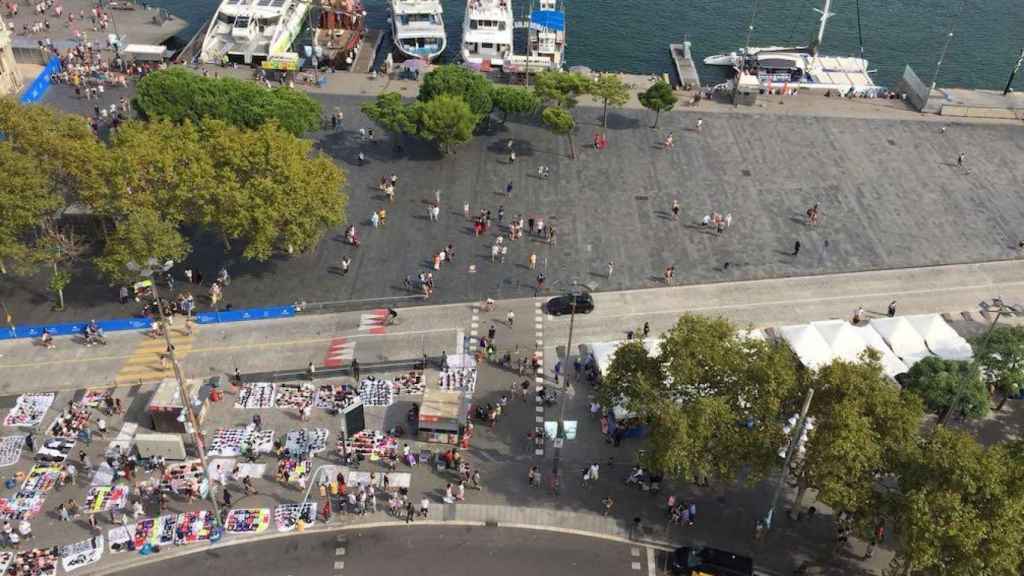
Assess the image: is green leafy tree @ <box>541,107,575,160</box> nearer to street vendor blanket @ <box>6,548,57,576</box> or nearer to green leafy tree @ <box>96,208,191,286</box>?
green leafy tree @ <box>96,208,191,286</box>

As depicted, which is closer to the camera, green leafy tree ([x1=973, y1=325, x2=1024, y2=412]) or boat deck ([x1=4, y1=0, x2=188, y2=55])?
green leafy tree ([x1=973, y1=325, x2=1024, y2=412])

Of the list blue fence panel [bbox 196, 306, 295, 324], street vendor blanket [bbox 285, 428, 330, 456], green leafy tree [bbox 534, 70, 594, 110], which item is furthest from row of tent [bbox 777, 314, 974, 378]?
blue fence panel [bbox 196, 306, 295, 324]

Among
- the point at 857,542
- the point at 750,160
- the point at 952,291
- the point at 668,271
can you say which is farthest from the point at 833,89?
the point at 857,542

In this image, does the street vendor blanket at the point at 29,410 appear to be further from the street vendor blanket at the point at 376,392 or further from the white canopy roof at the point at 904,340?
the white canopy roof at the point at 904,340

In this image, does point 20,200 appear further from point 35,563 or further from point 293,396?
point 35,563

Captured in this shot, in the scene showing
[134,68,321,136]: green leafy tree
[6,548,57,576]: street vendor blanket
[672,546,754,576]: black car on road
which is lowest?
[6,548,57,576]: street vendor blanket

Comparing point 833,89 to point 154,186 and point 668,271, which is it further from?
point 154,186

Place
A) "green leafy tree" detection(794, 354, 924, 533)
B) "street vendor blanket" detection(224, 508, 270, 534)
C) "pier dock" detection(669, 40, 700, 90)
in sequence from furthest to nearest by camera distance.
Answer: "pier dock" detection(669, 40, 700, 90) < "street vendor blanket" detection(224, 508, 270, 534) < "green leafy tree" detection(794, 354, 924, 533)
